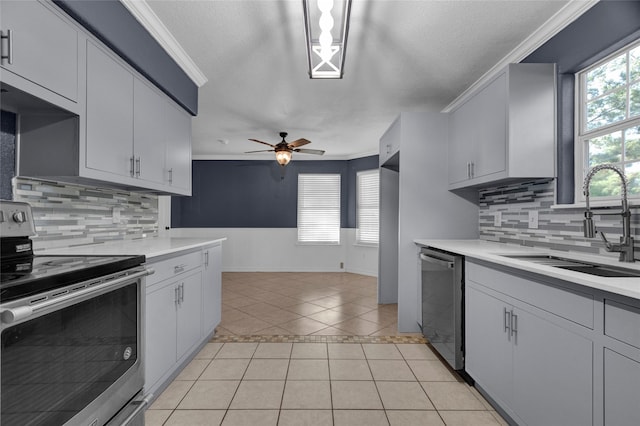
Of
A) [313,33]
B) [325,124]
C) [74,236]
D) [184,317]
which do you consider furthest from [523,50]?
[74,236]

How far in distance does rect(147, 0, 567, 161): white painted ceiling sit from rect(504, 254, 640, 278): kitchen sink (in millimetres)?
1629

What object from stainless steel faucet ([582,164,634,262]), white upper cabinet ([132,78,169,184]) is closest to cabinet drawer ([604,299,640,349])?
stainless steel faucet ([582,164,634,262])

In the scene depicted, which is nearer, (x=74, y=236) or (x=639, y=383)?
(x=639, y=383)

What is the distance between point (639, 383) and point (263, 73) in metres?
3.09

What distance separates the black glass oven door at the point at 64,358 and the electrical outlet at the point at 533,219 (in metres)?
2.69

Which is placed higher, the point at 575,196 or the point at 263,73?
the point at 263,73

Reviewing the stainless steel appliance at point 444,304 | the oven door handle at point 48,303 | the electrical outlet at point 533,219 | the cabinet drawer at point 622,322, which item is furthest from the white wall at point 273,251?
the cabinet drawer at point 622,322

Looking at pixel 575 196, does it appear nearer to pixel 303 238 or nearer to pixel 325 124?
pixel 325 124

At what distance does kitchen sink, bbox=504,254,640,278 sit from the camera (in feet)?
4.73

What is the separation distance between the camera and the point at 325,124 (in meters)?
4.32

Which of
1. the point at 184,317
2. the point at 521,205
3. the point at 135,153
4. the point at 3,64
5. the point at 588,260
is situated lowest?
the point at 184,317

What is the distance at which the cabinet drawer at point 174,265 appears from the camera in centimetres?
183

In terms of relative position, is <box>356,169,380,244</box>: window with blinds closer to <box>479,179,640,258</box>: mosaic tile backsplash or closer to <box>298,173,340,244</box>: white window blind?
<box>298,173,340,244</box>: white window blind

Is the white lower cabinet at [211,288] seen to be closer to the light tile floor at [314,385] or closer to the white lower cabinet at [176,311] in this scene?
the white lower cabinet at [176,311]
